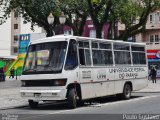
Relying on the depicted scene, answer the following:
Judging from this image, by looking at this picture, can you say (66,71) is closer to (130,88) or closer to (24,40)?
(130,88)

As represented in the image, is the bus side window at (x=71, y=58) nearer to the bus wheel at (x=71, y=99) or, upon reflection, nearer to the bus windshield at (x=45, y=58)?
the bus windshield at (x=45, y=58)

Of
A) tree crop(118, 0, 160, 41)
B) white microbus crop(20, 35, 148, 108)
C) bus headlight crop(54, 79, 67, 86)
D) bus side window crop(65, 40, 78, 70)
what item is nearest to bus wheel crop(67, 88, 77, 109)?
white microbus crop(20, 35, 148, 108)

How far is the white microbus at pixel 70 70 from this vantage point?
17.5 metres

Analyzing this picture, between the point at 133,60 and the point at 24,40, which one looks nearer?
the point at 133,60

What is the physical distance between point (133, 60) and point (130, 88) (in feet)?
4.93

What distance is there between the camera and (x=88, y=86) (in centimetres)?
1881

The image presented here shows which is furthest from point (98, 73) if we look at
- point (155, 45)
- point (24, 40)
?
point (155, 45)

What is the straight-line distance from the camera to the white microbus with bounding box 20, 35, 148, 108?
1747 cm

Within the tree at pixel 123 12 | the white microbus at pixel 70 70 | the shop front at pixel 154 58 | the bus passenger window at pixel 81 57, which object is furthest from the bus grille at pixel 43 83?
the shop front at pixel 154 58

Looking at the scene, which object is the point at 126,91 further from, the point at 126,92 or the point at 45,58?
the point at 45,58

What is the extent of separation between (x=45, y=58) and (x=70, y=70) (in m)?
1.18

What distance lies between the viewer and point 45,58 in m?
18.0

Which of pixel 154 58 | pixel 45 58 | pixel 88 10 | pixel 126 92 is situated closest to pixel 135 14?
pixel 88 10

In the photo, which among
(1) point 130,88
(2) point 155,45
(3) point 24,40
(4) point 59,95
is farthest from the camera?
(2) point 155,45
